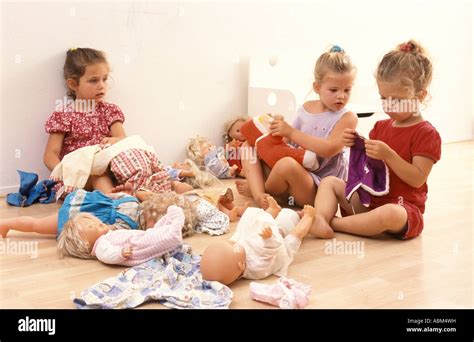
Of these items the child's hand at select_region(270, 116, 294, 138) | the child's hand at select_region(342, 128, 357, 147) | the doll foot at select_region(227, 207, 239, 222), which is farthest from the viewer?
the child's hand at select_region(270, 116, 294, 138)

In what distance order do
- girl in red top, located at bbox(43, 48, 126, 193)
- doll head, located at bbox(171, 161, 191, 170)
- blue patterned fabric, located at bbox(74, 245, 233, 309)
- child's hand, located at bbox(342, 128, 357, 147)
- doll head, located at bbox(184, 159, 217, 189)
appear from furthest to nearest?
doll head, located at bbox(171, 161, 191, 170) < doll head, located at bbox(184, 159, 217, 189) < girl in red top, located at bbox(43, 48, 126, 193) < child's hand, located at bbox(342, 128, 357, 147) < blue patterned fabric, located at bbox(74, 245, 233, 309)

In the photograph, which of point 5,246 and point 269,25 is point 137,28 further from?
point 5,246

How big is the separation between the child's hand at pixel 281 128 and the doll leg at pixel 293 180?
0.09 meters

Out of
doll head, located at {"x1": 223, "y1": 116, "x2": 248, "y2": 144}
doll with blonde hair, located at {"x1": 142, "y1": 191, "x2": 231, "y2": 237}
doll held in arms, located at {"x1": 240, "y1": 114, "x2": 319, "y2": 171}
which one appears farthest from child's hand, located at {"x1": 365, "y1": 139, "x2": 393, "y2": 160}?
doll head, located at {"x1": 223, "y1": 116, "x2": 248, "y2": 144}

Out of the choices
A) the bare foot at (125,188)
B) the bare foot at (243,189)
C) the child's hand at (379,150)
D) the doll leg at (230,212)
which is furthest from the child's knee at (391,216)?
the bare foot at (125,188)

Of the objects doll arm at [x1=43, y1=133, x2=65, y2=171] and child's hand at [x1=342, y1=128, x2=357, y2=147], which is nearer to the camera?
child's hand at [x1=342, y1=128, x2=357, y2=147]

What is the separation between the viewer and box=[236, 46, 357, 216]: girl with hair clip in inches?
78.8

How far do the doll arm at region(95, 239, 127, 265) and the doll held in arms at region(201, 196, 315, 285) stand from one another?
0.71 feet

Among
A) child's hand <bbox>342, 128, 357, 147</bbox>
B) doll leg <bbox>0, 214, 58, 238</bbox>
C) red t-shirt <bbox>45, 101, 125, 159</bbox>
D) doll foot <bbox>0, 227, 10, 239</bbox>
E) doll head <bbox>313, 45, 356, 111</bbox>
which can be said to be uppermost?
doll head <bbox>313, 45, 356, 111</bbox>

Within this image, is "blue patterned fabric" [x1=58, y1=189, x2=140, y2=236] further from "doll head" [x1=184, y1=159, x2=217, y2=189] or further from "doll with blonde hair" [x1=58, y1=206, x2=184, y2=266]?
"doll head" [x1=184, y1=159, x2=217, y2=189]

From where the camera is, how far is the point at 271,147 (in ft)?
6.92

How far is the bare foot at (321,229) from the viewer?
1742mm

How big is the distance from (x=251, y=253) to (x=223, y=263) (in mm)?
89

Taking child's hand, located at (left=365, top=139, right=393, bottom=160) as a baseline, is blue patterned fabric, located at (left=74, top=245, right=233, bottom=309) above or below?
below
